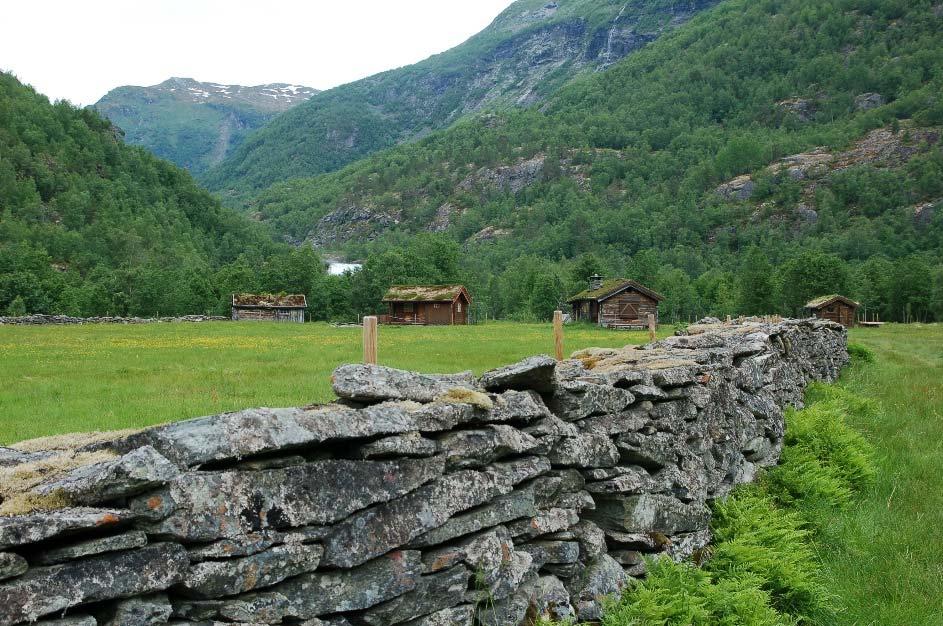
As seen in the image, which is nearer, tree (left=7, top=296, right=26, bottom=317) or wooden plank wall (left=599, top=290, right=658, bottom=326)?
wooden plank wall (left=599, top=290, right=658, bottom=326)

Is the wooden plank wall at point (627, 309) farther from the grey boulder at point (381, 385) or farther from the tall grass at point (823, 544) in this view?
the grey boulder at point (381, 385)

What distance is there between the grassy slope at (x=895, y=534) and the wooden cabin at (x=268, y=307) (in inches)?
3273

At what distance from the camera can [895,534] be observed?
1030 centimetres

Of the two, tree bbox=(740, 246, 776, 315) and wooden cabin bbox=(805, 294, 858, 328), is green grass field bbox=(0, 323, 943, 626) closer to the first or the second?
wooden cabin bbox=(805, 294, 858, 328)

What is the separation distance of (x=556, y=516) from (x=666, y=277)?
11736 cm

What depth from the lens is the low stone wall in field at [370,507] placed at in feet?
13.2

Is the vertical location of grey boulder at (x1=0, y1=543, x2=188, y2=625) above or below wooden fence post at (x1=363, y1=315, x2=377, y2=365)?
below

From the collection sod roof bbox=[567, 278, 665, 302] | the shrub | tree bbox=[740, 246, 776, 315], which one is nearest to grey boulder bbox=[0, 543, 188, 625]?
the shrub

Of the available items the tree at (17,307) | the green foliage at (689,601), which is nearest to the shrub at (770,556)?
the green foliage at (689,601)

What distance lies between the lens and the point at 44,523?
3703 millimetres

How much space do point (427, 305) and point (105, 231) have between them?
311ft

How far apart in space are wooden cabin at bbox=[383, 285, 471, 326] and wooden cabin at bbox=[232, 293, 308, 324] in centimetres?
1625

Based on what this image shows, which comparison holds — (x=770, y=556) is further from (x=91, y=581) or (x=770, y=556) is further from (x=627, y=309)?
(x=627, y=309)

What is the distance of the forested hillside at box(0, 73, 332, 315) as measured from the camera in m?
97.6
